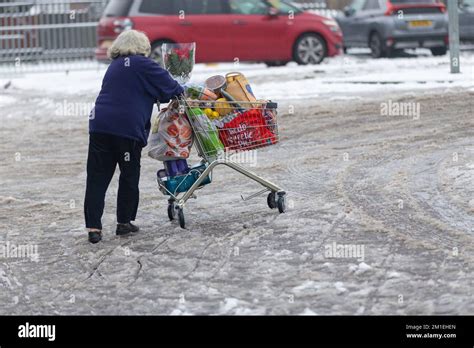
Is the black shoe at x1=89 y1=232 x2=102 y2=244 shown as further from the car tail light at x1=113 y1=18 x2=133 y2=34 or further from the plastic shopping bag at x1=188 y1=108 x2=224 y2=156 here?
the car tail light at x1=113 y1=18 x2=133 y2=34

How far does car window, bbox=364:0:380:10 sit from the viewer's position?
2473 centimetres

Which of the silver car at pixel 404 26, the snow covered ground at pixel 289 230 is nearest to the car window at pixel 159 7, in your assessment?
the silver car at pixel 404 26

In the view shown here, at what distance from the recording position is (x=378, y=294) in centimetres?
696

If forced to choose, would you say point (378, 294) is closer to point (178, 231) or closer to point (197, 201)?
point (178, 231)

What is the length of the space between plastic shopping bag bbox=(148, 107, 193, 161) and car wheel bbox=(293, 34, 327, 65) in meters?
14.0

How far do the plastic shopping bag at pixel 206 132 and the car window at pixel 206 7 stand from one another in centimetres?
1355

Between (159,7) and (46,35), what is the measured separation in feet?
14.5

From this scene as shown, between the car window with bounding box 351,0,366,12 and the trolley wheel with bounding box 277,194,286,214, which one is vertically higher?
the car window with bounding box 351,0,366,12

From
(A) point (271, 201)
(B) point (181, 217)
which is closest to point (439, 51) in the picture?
(A) point (271, 201)

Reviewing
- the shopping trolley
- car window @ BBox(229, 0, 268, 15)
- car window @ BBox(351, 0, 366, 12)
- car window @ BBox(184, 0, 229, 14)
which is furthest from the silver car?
the shopping trolley

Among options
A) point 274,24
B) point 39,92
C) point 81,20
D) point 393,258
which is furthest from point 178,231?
point 81,20

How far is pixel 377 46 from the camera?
24.6 metres

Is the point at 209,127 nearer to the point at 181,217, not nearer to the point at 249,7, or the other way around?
the point at 181,217

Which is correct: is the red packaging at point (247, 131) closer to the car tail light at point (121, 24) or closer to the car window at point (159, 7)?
the car tail light at point (121, 24)
